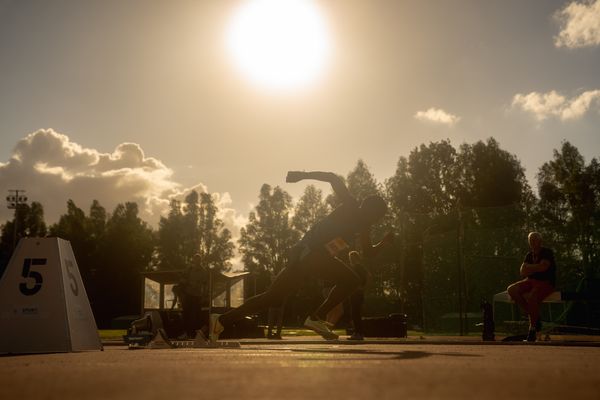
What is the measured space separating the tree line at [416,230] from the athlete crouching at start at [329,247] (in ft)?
36.9

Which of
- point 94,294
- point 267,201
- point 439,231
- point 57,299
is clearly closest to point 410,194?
point 267,201

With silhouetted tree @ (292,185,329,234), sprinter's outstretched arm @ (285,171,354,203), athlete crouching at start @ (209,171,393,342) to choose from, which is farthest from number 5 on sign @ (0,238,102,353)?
silhouetted tree @ (292,185,329,234)

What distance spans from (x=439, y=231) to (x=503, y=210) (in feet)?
10.3

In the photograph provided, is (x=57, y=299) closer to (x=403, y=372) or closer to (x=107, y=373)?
(x=107, y=373)

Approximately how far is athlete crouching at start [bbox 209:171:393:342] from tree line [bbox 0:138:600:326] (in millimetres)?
11261

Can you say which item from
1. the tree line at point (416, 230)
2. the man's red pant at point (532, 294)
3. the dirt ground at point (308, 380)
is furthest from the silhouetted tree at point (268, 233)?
the dirt ground at point (308, 380)

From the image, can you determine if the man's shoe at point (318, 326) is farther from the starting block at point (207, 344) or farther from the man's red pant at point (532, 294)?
the man's red pant at point (532, 294)

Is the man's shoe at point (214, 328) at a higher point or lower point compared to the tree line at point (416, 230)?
lower

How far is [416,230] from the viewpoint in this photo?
28.4m

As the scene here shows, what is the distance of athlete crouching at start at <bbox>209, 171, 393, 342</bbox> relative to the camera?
8.56 metres

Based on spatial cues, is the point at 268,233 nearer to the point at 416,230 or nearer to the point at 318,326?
the point at 416,230

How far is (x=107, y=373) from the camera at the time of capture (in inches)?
187

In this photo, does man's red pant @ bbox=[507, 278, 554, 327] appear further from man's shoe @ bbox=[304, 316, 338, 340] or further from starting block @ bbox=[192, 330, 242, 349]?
starting block @ bbox=[192, 330, 242, 349]

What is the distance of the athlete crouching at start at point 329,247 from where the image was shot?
856 centimetres
